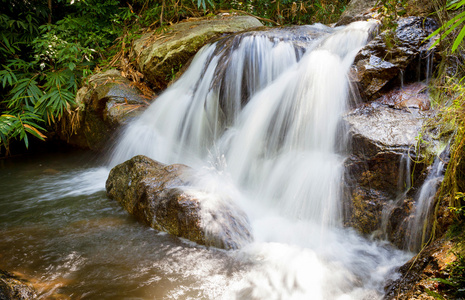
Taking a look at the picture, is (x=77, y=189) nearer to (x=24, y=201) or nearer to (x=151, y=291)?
(x=24, y=201)

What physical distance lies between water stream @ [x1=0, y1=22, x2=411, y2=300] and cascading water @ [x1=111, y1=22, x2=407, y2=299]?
13 mm

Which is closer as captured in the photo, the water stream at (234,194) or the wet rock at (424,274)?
the wet rock at (424,274)

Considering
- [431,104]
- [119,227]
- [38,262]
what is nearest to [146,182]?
[119,227]

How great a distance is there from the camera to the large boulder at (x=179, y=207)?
2.67 meters

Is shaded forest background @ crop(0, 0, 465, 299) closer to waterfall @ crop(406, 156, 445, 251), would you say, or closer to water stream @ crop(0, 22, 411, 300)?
water stream @ crop(0, 22, 411, 300)

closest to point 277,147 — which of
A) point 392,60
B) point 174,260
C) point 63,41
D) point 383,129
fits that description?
point 383,129

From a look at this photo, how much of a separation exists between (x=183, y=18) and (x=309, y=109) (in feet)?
15.4

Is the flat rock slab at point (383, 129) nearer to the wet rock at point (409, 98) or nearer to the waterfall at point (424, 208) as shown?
the wet rock at point (409, 98)

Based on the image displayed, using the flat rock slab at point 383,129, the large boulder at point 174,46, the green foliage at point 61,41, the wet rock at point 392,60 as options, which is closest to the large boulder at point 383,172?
the flat rock slab at point 383,129

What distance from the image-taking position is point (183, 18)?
23.1ft

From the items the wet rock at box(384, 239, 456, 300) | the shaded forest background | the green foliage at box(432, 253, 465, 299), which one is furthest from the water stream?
the shaded forest background

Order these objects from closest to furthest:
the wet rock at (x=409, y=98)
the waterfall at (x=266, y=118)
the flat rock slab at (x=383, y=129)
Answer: the flat rock slab at (x=383, y=129)
the wet rock at (x=409, y=98)
the waterfall at (x=266, y=118)

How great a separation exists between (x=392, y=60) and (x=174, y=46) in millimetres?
3557

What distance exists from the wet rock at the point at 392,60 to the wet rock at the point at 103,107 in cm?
339
